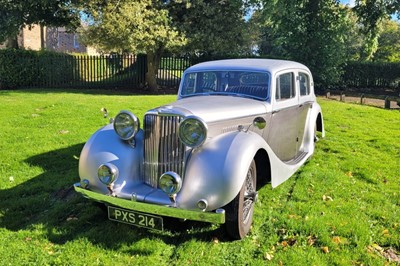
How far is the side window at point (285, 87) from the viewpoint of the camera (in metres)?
4.92

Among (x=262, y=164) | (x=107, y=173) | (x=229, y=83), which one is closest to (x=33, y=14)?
(x=229, y=83)

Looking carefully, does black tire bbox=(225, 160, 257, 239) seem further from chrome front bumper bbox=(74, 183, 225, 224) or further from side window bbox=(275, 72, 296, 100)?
side window bbox=(275, 72, 296, 100)

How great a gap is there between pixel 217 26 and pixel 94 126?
9.78 metres

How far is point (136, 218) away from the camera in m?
3.39

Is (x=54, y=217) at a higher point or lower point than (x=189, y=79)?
lower

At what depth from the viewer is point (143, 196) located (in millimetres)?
3385

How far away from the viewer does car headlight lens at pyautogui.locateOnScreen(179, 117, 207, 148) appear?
3328 millimetres

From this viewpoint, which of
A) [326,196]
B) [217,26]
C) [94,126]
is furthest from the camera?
[217,26]

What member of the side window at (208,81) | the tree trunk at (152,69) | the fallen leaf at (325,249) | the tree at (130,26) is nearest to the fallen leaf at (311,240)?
the fallen leaf at (325,249)

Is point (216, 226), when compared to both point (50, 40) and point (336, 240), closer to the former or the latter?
point (336, 240)

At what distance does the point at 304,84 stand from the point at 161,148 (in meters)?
3.53

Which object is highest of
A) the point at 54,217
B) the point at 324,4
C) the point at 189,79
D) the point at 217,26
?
the point at 324,4

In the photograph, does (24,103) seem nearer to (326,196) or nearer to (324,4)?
(326,196)

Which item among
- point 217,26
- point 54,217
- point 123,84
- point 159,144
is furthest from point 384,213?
point 123,84
